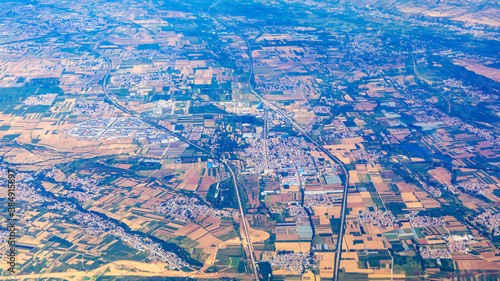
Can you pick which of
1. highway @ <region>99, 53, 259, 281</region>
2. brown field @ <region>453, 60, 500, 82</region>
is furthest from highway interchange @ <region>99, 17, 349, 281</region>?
brown field @ <region>453, 60, 500, 82</region>

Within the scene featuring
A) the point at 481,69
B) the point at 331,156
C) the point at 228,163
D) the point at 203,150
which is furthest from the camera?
the point at 481,69

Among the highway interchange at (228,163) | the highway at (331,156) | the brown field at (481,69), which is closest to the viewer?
the highway at (331,156)

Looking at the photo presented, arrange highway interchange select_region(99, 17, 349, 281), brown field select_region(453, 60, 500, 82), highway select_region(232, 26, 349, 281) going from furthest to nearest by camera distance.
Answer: brown field select_region(453, 60, 500, 82)
highway interchange select_region(99, 17, 349, 281)
highway select_region(232, 26, 349, 281)

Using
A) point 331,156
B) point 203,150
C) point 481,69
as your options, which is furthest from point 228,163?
point 481,69

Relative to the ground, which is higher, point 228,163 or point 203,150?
point 203,150

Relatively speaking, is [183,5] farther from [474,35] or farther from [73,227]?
[73,227]

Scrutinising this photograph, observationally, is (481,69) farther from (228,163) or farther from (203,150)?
(203,150)

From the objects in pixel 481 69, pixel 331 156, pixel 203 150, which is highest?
pixel 481 69

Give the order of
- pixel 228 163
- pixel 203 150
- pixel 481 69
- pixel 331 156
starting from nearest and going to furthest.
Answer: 1. pixel 228 163
2. pixel 331 156
3. pixel 203 150
4. pixel 481 69

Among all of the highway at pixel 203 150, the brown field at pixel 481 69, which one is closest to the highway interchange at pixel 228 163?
the highway at pixel 203 150

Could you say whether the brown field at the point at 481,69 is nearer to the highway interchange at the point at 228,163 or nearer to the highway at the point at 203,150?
the highway interchange at the point at 228,163

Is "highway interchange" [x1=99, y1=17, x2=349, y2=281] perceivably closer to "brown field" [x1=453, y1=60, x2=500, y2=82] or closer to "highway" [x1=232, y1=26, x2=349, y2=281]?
"highway" [x1=232, y1=26, x2=349, y2=281]

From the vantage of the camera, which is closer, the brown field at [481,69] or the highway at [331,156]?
the highway at [331,156]
